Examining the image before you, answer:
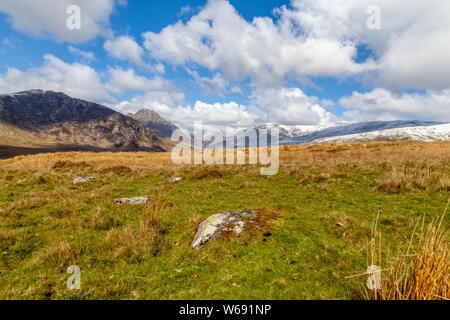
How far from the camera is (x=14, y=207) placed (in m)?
11.9

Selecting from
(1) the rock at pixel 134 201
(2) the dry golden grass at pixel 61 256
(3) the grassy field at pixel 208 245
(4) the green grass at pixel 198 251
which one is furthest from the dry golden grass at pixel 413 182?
(2) the dry golden grass at pixel 61 256

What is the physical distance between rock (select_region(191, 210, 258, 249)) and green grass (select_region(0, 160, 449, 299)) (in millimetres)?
361

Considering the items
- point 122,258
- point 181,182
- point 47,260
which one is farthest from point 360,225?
point 181,182

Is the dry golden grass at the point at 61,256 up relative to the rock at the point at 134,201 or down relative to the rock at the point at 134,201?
down

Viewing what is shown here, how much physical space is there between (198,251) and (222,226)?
1212 mm

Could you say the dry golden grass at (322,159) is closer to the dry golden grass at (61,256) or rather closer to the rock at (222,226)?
the rock at (222,226)

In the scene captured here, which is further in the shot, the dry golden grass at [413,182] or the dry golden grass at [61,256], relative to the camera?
the dry golden grass at [413,182]

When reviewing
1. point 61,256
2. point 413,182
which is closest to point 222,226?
point 61,256

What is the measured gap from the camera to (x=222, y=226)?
783cm

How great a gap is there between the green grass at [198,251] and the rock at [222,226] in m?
0.36

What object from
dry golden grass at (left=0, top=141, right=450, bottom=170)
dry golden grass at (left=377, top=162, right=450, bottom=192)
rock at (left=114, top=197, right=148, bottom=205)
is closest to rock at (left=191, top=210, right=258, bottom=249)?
rock at (left=114, top=197, right=148, bottom=205)

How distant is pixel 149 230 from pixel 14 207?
8680mm

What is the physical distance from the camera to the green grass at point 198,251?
5.34m

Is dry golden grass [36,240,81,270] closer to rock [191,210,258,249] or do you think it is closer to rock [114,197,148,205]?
rock [191,210,258,249]
